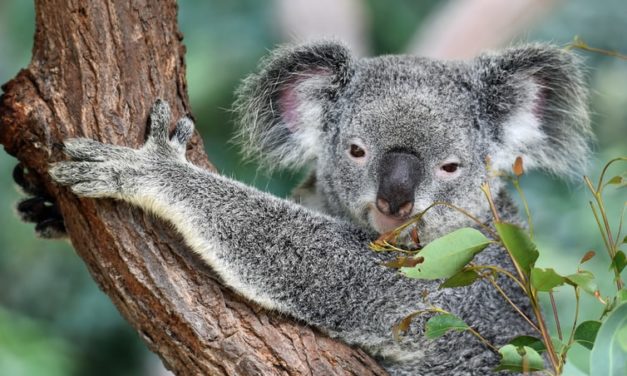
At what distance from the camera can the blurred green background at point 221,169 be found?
18.4 feet

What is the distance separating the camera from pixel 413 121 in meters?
3.07

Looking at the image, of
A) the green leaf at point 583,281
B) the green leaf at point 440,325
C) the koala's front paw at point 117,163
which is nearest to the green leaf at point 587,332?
the green leaf at point 583,281

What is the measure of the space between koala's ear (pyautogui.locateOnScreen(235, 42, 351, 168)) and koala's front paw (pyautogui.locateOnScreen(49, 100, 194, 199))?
0.69 m

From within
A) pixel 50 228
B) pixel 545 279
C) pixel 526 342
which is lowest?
pixel 50 228

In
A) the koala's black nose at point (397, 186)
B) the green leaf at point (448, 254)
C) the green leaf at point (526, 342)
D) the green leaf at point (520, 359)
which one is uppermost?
the green leaf at point (448, 254)

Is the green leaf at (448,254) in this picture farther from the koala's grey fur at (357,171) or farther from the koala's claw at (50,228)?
the koala's claw at (50,228)

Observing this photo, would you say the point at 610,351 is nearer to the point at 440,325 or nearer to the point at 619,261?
the point at 619,261

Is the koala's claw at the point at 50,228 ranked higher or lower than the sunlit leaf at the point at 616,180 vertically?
lower

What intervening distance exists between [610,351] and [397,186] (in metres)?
1.14

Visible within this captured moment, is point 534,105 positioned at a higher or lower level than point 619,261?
higher

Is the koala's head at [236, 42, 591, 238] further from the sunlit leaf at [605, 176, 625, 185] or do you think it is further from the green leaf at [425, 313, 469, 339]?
the sunlit leaf at [605, 176, 625, 185]

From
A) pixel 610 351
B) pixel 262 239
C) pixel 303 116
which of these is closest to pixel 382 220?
pixel 262 239

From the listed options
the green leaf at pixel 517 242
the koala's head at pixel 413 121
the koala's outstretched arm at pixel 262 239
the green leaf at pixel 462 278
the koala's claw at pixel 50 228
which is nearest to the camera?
the green leaf at pixel 517 242

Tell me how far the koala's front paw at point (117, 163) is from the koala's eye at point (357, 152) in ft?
2.35
